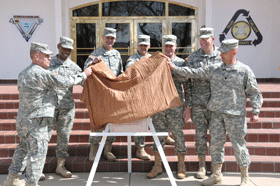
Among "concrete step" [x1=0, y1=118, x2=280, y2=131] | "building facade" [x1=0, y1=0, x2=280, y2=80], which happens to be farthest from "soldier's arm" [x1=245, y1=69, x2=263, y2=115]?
"building facade" [x1=0, y1=0, x2=280, y2=80]

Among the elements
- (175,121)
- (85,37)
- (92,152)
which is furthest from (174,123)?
(85,37)

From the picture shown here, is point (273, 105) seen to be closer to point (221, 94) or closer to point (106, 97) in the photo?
point (221, 94)

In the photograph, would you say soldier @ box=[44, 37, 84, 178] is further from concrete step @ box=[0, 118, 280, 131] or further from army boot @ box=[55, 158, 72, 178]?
concrete step @ box=[0, 118, 280, 131]

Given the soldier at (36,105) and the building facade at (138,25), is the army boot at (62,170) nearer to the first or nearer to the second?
the soldier at (36,105)

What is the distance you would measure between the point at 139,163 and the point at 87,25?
6182 millimetres

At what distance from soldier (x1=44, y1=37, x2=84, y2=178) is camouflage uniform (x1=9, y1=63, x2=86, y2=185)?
21.0 inches

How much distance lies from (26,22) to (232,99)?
24.4 feet

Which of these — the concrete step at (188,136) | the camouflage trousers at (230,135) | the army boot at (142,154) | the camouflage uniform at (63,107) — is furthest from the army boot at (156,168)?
the camouflage uniform at (63,107)

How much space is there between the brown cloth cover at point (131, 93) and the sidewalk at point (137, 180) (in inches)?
40.9

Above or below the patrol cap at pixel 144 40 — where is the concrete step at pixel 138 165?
below

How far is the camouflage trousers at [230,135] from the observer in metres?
3.27

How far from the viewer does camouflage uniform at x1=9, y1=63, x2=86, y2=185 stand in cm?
301

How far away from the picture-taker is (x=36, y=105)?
3051 mm

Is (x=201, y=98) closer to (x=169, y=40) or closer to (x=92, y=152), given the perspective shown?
(x=169, y=40)
